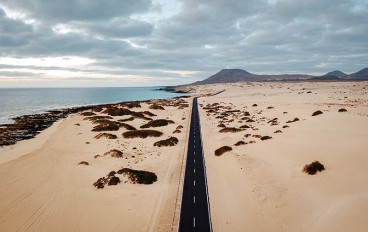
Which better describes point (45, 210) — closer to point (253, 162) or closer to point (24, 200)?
point (24, 200)

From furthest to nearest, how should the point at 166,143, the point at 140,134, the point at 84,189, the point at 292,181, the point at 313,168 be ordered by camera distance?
1. the point at 140,134
2. the point at 166,143
3. the point at 313,168
4. the point at 84,189
5. the point at 292,181

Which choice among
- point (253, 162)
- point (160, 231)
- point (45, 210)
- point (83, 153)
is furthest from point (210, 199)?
point (83, 153)

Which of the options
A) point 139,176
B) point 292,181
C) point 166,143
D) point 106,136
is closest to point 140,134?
point 106,136

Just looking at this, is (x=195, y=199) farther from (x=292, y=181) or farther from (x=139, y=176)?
(x=292, y=181)

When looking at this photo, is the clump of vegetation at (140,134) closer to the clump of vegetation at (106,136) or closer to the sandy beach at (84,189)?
the clump of vegetation at (106,136)

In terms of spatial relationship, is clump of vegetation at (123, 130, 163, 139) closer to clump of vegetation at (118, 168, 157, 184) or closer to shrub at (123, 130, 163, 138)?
shrub at (123, 130, 163, 138)
